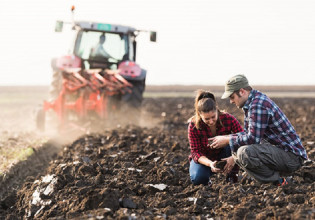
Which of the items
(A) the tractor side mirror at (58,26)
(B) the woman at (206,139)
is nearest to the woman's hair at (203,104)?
(B) the woman at (206,139)

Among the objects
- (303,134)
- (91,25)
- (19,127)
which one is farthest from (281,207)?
(19,127)

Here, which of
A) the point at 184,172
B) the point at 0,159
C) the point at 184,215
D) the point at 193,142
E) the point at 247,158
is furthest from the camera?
the point at 0,159

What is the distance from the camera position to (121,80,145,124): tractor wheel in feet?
33.8

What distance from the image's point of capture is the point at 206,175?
4.92m

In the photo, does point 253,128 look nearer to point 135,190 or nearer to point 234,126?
point 234,126

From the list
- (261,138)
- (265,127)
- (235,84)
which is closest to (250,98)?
(235,84)

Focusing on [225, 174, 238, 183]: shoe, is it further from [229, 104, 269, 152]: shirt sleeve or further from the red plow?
the red plow

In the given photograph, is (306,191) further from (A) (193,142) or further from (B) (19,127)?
(B) (19,127)

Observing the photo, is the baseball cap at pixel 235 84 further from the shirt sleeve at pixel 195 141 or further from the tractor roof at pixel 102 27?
the tractor roof at pixel 102 27

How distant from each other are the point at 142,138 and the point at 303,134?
140 inches

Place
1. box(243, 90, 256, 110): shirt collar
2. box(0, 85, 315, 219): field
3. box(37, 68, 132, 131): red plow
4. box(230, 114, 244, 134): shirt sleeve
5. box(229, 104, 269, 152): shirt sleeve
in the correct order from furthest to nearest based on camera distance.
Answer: box(37, 68, 132, 131): red plow, box(230, 114, 244, 134): shirt sleeve, box(243, 90, 256, 110): shirt collar, box(229, 104, 269, 152): shirt sleeve, box(0, 85, 315, 219): field

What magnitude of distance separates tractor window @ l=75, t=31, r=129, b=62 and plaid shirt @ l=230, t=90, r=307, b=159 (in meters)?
6.53

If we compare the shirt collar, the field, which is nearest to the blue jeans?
the field

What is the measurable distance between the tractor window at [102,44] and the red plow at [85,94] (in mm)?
631
